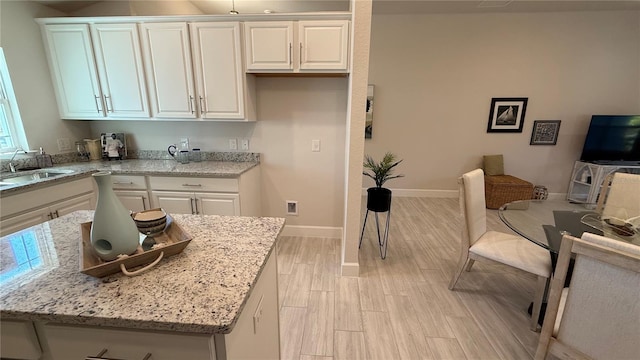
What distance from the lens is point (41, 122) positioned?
255 cm

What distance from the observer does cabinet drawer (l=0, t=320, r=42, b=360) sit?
0.74 metres

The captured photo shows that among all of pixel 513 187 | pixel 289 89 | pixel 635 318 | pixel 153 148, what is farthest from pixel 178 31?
pixel 513 187

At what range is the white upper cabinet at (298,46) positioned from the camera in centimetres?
231

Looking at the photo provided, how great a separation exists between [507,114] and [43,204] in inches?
232

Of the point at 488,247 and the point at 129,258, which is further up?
the point at 129,258

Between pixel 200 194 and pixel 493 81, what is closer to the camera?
pixel 200 194

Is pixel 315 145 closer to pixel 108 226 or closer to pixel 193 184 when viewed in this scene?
pixel 193 184

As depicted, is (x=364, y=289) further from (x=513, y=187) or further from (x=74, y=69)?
(x=74, y=69)

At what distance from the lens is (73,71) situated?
256cm

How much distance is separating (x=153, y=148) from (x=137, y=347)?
278cm

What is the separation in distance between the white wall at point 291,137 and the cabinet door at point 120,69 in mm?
317

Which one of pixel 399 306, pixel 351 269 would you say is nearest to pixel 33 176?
pixel 351 269

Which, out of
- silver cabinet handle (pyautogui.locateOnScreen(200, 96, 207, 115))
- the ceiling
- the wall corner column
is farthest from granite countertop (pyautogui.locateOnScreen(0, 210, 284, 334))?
the ceiling

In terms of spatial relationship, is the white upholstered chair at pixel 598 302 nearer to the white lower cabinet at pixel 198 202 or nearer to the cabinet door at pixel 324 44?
the cabinet door at pixel 324 44
